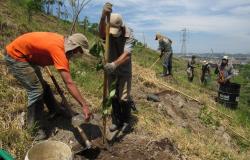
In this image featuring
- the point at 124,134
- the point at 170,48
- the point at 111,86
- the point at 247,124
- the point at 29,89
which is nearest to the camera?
the point at 29,89

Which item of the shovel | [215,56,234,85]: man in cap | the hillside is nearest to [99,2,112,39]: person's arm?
the hillside

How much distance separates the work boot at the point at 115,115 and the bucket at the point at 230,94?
564cm

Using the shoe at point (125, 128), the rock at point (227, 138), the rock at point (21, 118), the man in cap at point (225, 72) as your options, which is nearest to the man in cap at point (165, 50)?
the man in cap at point (225, 72)

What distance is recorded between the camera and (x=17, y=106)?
485 centimetres

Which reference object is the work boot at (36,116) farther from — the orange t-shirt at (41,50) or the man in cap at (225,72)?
the man in cap at (225,72)

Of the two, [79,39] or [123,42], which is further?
[123,42]

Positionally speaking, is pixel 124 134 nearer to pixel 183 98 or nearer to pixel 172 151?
pixel 172 151

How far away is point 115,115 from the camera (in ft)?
16.7

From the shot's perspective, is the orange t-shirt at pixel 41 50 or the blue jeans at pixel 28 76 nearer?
the orange t-shirt at pixel 41 50

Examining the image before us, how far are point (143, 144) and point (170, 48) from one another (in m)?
7.50

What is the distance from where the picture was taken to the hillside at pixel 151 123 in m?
4.48

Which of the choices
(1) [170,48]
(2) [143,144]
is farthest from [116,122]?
(1) [170,48]

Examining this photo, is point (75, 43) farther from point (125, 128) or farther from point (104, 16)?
point (125, 128)

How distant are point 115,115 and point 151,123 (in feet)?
2.94
